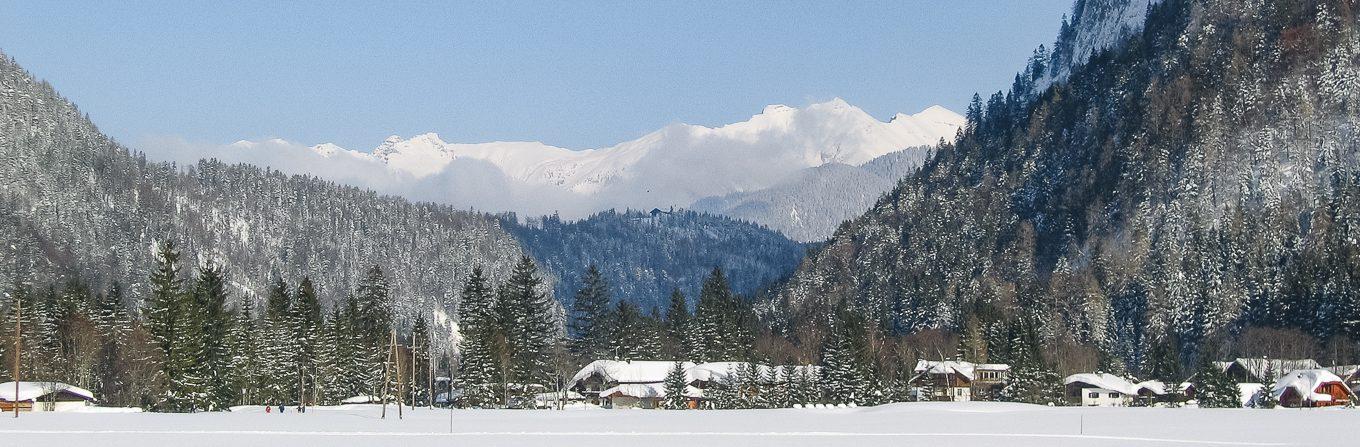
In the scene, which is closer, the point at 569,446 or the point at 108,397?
the point at 569,446

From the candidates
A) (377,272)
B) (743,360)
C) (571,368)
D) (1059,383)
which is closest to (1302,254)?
(1059,383)

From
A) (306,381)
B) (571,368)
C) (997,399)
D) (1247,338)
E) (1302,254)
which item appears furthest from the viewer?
(1302,254)

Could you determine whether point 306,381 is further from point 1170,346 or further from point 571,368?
point 1170,346

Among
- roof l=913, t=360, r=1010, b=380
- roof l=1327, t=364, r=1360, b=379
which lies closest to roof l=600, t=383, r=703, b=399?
roof l=913, t=360, r=1010, b=380

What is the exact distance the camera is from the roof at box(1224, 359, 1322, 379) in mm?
156875

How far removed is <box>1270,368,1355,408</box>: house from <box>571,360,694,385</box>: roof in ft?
195

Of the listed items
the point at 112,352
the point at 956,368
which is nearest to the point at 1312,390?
the point at 956,368

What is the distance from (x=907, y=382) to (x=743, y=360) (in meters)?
17.7

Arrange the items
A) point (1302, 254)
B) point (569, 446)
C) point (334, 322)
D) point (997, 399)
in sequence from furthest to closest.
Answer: point (1302, 254), point (997, 399), point (334, 322), point (569, 446)

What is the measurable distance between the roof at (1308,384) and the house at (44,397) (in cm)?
10711

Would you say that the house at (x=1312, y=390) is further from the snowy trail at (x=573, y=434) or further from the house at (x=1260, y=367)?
the snowy trail at (x=573, y=434)

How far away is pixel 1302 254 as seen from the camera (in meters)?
188

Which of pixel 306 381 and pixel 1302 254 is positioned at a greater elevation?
pixel 1302 254

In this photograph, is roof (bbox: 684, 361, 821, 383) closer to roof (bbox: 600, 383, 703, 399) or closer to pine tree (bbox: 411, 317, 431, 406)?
roof (bbox: 600, 383, 703, 399)
